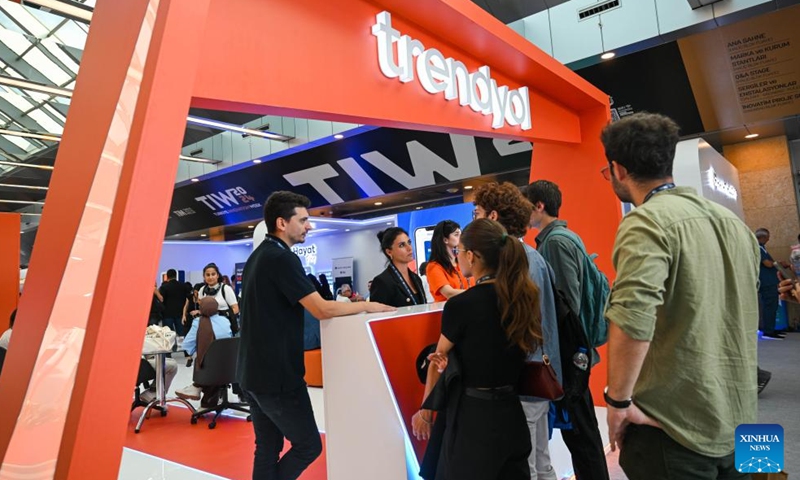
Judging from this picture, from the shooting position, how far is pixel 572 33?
5.70 meters

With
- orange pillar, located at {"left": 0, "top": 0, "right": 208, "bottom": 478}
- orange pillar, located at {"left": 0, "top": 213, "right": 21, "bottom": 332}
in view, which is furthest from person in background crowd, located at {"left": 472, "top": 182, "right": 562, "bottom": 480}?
orange pillar, located at {"left": 0, "top": 213, "right": 21, "bottom": 332}

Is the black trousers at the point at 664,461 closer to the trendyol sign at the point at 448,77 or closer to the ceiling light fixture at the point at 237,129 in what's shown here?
the trendyol sign at the point at 448,77

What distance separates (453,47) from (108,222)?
2565mm

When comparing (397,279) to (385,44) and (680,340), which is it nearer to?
(385,44)

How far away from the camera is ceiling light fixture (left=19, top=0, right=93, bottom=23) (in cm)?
334

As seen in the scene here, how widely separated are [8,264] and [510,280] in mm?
8411

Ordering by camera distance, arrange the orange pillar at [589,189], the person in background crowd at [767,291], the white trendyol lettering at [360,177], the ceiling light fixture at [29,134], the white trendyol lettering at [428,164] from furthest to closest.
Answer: the white trendyol lettering at [360,177], the ceiling light fixture at [29,134], the white trendyol lettering at [428,164], the person in background crowd at [767,291], the orange pillar at [589,189]

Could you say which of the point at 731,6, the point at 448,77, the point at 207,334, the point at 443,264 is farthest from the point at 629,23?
the point at 207,334

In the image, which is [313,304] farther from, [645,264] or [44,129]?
[44,129]

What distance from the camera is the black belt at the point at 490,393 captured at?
5.55 feet

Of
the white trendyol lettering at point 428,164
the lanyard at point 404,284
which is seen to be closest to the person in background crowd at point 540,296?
the lanyard at point 404,284

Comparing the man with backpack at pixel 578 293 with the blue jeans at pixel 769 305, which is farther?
the blue jeans at pixel 769 305

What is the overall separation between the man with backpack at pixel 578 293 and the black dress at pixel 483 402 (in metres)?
0.44

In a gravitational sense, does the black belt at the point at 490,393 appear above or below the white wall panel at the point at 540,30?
below
